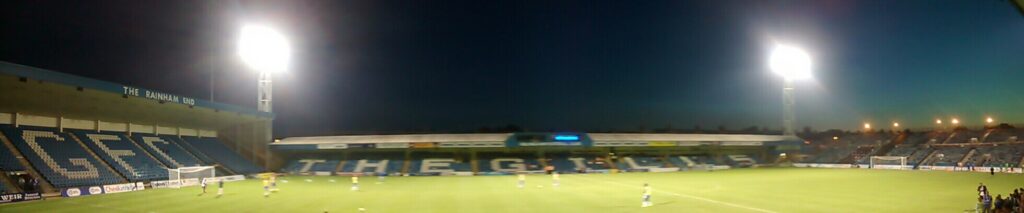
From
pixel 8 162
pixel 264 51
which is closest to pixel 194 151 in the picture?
pixel 264 51

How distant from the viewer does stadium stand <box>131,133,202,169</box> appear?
40.6 meters

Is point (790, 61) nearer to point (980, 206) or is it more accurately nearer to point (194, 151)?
point (980, 206)

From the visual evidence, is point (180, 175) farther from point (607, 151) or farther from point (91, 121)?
point (607, 151)

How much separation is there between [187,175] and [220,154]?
31.1ft

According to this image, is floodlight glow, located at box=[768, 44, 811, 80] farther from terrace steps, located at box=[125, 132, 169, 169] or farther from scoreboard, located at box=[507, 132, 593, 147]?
terrace steps, located at box=[125, 132, 169, 169]

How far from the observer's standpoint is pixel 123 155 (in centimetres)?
3709

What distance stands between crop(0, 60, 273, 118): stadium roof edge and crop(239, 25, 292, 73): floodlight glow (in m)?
4.35

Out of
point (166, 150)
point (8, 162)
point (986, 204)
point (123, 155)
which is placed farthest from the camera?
point (166, 150)

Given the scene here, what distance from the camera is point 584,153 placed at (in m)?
64.4

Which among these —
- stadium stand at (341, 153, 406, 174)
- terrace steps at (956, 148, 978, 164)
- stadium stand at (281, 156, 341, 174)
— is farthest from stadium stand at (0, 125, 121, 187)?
terrace steps at (956, 148, 978, 164)

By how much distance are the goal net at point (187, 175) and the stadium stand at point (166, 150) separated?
142 cm

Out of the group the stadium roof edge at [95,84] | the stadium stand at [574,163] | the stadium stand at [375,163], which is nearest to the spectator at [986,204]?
the stadium roof edge at [95,84]

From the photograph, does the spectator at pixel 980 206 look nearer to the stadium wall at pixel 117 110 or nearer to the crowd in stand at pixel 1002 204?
the crowd in stand at pixel 1002 204

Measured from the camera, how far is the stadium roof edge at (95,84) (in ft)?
82.7
